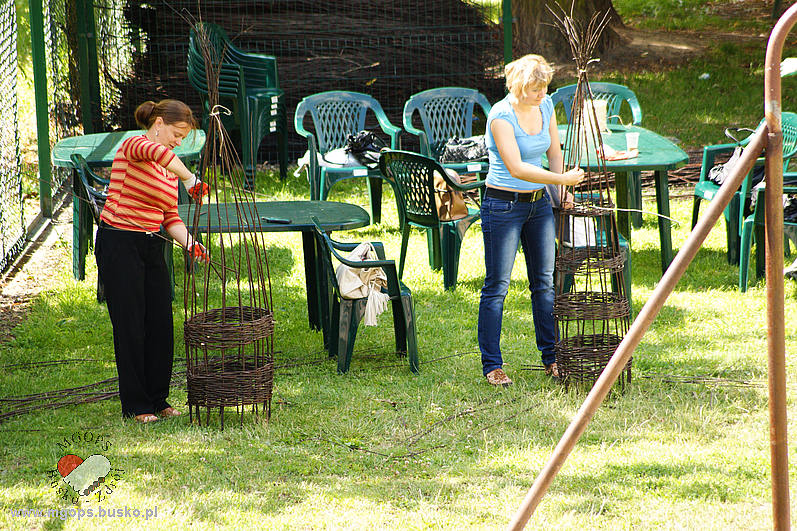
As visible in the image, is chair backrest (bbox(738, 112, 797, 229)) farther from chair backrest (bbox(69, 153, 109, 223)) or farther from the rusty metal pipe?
chair backrest (bbox(69, 153, 109, 223))

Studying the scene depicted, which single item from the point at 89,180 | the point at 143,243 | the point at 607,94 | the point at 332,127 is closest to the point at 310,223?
the point at 143,243

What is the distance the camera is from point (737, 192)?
6.84 metres

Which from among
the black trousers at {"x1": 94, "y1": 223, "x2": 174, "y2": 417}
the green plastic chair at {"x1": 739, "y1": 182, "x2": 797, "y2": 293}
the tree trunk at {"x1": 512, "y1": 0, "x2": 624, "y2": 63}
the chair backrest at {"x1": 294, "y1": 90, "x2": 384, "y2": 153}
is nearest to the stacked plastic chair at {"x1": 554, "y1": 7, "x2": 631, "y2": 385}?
the green plastic chair at {"x1": 739, "y1": 182, "x2": 797, "y2": 293}

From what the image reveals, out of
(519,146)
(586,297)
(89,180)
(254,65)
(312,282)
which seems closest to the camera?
(519,146)

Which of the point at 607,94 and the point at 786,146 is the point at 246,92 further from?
the point at 786,146

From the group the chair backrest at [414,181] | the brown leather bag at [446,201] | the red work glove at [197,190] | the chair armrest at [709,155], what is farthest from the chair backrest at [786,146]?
the red work glove at [197,190]

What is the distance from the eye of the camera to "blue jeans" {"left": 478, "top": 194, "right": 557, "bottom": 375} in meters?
4.61

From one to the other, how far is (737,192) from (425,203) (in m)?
2.39

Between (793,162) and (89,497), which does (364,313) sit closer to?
(89,497)

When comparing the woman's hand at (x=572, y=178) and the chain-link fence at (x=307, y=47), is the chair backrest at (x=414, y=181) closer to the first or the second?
the woman's hand at (x=572, y=178)

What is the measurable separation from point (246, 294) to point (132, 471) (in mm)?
2824

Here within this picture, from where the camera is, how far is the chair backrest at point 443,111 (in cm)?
887

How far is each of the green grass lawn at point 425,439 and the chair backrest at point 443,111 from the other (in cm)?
318

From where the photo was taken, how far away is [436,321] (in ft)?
19.9
